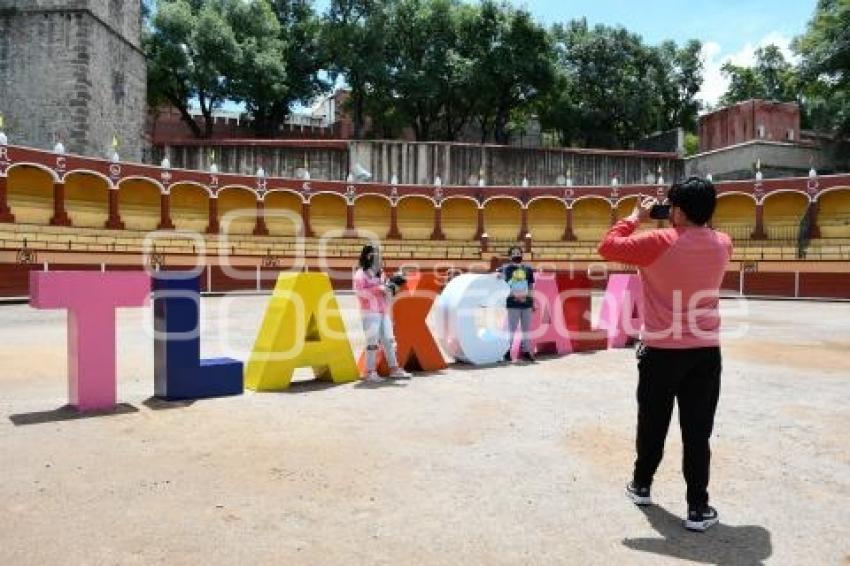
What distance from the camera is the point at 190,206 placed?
33312 millimetres

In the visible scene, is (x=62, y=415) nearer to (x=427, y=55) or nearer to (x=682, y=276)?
(x=682, y=276)

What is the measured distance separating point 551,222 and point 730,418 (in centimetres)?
3268

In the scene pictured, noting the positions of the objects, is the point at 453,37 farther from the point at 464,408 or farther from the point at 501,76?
the point at 464,408

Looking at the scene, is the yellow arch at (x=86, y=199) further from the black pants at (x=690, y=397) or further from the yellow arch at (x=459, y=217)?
the black pants at (x=690, y=397)

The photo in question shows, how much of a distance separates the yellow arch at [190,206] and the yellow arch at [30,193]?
17.4 feet

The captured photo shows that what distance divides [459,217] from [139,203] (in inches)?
649

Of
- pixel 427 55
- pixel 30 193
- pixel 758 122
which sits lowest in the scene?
pixel 30 193

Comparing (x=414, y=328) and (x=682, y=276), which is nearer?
(x=682, y=276)

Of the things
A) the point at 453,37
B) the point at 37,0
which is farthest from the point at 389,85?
the point at 37,0

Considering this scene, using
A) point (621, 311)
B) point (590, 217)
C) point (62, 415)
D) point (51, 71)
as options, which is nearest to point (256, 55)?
point (51, 71)

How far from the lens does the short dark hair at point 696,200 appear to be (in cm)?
390

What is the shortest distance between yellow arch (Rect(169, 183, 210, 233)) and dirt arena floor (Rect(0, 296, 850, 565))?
2530cm

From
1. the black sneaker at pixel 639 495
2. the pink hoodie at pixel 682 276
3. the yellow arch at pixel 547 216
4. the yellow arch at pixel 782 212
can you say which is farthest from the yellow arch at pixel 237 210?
the pink hoodie at pixel 682 276

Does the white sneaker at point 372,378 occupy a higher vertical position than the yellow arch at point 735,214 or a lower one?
lower
